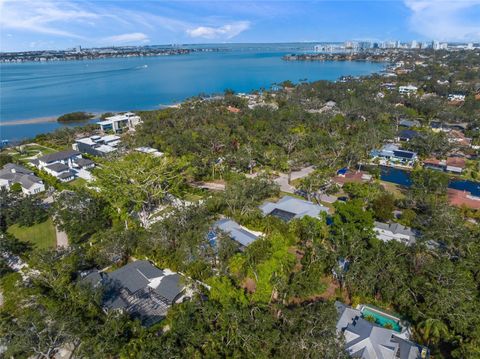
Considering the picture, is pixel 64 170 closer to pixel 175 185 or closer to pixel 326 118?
pixel 175 185

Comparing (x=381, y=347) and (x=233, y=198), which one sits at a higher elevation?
(x=233, y=198)

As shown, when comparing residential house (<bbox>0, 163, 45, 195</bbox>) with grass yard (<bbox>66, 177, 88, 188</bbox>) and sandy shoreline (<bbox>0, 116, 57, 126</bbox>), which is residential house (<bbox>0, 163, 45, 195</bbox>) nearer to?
grass yard (<bbox>66, 177, 88, 188</bbox>)

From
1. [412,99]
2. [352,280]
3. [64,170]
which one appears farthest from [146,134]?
[412,99]

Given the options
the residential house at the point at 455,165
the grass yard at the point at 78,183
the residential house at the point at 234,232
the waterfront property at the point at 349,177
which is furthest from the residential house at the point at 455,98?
the grass yard at the point at 78,183

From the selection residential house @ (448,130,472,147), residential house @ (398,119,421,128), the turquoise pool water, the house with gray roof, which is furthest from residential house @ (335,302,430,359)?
residential house @ (398,119,421,128)

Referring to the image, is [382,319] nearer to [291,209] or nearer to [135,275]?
[291,209]

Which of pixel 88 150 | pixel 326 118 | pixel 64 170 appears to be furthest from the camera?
pixel 326 118
